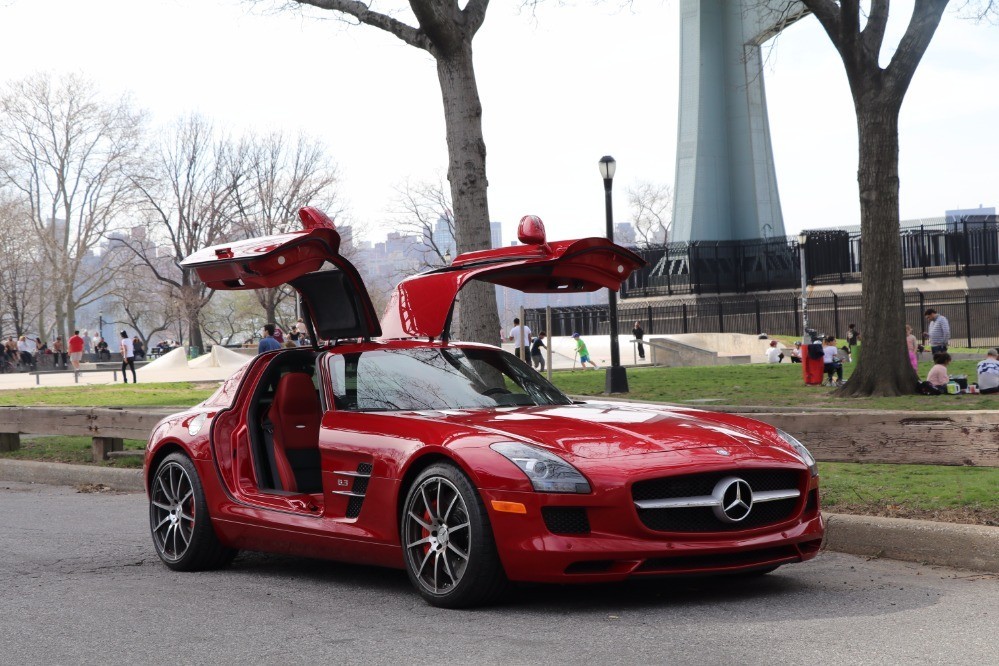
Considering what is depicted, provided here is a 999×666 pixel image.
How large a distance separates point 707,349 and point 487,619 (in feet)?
124

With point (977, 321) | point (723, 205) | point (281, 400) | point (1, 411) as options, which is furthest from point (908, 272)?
point (281, 400)

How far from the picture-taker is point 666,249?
46812 millimetres

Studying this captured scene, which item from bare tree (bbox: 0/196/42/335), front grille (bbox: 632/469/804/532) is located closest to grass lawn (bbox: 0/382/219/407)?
front grille (bbox: 632/469/804/532)

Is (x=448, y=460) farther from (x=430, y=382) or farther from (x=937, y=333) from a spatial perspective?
(x=937, y=333)

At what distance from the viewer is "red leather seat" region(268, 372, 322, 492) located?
7.30 m

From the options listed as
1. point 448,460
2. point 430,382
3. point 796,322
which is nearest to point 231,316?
point 796,322

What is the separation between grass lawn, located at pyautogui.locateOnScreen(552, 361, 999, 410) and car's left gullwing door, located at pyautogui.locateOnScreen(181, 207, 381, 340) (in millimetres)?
9079

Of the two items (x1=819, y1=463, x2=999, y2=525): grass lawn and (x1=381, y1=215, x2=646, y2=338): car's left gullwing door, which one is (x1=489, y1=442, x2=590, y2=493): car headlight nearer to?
(x1=381, y1=215, x2=646, y2=338): car's left gullwing door

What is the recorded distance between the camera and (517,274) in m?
7.34

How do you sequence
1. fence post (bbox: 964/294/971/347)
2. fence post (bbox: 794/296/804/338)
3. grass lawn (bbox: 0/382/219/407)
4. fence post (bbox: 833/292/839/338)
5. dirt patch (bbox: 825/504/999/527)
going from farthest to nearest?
fence post (bbox: 794/296/804/338) < fence post (bbox: 833/292/839/338) < fence post (bbox: 964/294/971/347) < grass lawn (bbox: 0/382/219/407) < dirt patch (bbox: 825/504/999/527)

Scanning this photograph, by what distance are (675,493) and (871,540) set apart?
2.16 meters

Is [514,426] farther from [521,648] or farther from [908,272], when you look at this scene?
[908,272]

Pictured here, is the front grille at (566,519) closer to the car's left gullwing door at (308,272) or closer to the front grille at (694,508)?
the front grille at (694,508)

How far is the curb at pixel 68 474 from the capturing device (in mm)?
12203
